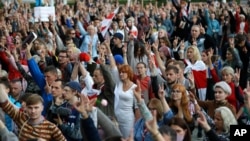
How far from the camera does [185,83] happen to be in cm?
849

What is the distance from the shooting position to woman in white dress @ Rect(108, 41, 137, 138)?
7.44 m

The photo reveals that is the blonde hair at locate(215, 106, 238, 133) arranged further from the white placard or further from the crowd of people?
the white placard

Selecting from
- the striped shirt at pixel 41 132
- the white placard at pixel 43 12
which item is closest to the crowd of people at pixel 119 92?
the striped shirt at pixel 41 132

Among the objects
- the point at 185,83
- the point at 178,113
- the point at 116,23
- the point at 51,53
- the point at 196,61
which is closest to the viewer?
the point at 178,113

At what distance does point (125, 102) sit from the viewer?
7.47m

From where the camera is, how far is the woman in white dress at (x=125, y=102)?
24.4 ft

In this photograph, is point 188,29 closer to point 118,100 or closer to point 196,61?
point 196,61

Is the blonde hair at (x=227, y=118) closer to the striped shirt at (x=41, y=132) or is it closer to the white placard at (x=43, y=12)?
the striped shirt at (x=41, y=132)

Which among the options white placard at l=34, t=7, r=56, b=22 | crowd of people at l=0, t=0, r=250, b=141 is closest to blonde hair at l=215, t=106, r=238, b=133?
crowd of people at l=0, t=0, r=250, b=141

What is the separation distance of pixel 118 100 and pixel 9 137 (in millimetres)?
2488

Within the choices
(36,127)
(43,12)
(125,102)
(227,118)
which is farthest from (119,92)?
(43,12)

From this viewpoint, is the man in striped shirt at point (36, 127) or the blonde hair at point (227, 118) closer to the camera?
the man in striped shirt at point (36, 127)

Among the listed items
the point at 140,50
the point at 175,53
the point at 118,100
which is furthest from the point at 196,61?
the point at 118,100

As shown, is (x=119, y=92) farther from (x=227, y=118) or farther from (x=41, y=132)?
(x=41, y=132)
